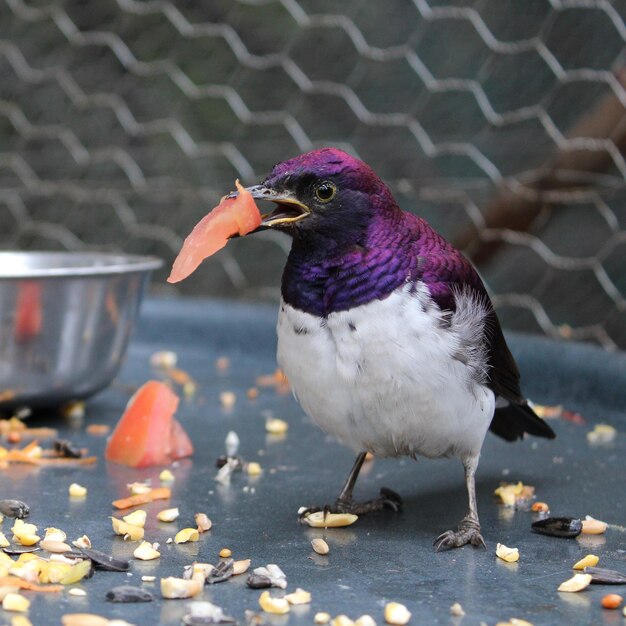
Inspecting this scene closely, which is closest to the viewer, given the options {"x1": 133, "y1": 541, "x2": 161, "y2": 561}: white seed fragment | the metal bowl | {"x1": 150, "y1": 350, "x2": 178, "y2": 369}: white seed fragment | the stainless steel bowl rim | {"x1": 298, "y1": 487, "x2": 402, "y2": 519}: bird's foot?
{"x1": 133, "y1": 541, "x2": 161, "y2": 561}: white seed fragment

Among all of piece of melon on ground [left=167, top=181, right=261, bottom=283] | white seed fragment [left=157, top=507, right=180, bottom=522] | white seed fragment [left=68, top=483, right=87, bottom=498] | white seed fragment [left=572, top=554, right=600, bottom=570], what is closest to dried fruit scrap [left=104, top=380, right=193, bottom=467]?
→ white seed fragment [left=68, top=483, right=87, bottom=498]

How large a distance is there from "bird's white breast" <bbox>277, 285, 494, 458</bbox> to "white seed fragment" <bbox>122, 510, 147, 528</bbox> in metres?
0.25

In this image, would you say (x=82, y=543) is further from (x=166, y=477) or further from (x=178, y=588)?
(x=166, y=477)

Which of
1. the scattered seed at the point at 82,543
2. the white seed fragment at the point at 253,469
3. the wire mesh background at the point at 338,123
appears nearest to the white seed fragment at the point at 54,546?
the scattered seed at the point at 82,543

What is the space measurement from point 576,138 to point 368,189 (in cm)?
135

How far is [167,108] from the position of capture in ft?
14.8

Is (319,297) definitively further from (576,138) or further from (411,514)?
(576,138)

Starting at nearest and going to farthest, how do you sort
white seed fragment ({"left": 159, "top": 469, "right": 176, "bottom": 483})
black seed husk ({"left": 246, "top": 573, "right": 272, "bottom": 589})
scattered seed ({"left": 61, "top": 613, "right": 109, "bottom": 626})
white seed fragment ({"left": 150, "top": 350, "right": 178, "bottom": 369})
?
scattered seed ({"left": 61, "top": 613, "right": 109, "bottom": 626}), black seed husk ({"left": 246, "top": 573, "right": 272, "bottom": 589}), white seed fragment ({"left": 159, "top": 469, "right": 176, "bottom": 483}), white seed fragment ({"left": 150, "top": 350, "right": 178, "bottom": 369})

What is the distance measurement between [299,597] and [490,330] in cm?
53

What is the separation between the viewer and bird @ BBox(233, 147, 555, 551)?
1.50 meters

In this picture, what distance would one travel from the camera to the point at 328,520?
5.19 ft

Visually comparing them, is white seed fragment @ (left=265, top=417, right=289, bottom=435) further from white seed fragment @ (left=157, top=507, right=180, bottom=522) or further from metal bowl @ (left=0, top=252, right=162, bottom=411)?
white seed fragment @ (left=157, top=507, right=180, bottom=522)

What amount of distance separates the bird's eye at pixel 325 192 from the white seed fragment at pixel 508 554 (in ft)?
1.61

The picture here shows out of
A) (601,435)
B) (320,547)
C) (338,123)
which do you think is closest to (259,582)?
(320,547)
